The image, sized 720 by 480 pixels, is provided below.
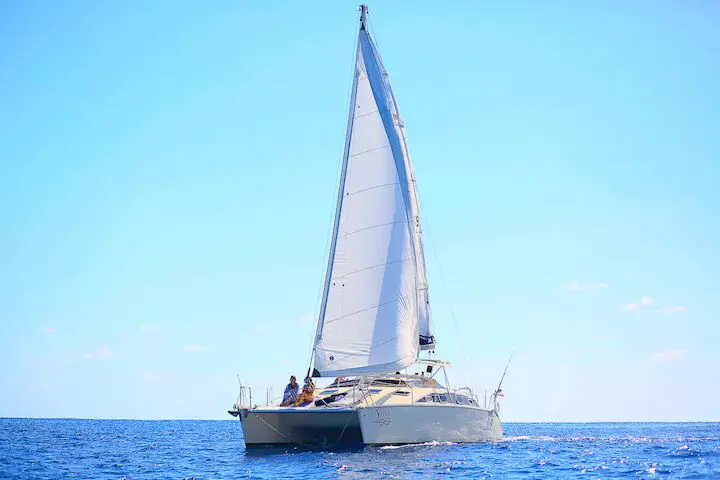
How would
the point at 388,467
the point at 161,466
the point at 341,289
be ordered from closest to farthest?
the point at 388,467
the point at 161,466
the point at 341,289

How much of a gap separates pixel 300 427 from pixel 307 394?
116cm

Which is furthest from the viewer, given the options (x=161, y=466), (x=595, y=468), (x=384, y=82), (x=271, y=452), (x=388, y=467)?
(x=384, y=82)

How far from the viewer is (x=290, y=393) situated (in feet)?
87.4

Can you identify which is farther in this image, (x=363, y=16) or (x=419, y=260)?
(x=419, y=260)

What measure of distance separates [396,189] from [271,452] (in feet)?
34.9

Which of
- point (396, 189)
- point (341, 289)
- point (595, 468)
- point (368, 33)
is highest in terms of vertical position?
point (368, 33)

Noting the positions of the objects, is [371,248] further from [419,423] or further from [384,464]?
[384,464]

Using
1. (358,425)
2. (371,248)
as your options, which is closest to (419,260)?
(371,248)

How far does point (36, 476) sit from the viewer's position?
20531 millimetres

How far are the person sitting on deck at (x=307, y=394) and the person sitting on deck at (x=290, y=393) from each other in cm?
36

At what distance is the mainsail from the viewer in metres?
26.6

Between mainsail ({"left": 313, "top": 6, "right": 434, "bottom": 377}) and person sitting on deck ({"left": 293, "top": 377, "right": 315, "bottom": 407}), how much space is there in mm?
523

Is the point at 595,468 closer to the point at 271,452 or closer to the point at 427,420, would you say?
the point at 427,420

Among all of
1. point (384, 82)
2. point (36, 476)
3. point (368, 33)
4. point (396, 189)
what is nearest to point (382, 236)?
point (396, 189)
